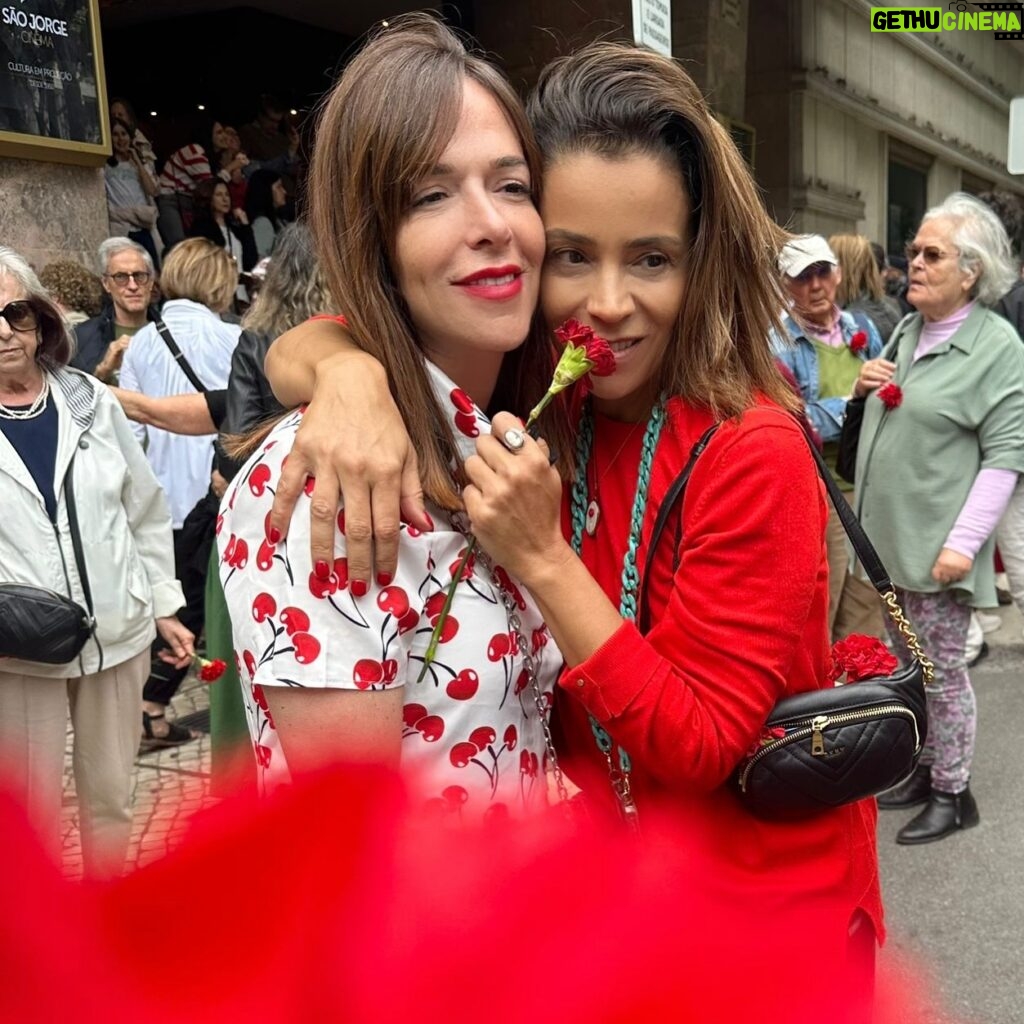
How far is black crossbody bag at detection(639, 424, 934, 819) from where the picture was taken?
1347 mm

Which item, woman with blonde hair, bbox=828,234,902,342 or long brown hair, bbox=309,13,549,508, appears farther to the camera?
woman with blonde hair, bbox=828,234,902,342

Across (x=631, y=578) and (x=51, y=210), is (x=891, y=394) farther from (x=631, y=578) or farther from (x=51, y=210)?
(x=51, y=210)

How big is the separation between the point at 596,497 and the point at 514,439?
33 centimetres

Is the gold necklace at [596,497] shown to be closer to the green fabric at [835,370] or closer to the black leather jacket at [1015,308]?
the green fabric at [835,370]

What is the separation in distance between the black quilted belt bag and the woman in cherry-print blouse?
179 centimetres

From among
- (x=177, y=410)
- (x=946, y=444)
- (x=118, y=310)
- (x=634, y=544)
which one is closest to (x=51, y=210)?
(x=118, y=310)

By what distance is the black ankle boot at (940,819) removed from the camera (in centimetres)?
388

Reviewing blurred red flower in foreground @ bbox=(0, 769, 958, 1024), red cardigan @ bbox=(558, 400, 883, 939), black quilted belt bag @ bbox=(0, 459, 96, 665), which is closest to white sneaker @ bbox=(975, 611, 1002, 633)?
black quilted belt bag @ bbox=(0, 459, 96, 665)

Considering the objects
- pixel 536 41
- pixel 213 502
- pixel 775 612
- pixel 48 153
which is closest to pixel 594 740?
pixel 775 612

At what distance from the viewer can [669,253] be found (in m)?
1.37

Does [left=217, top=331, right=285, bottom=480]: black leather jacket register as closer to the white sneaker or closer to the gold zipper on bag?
the gold zipper on bag

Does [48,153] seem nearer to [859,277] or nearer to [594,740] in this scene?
[859,277]

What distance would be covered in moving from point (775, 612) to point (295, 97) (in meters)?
11.1

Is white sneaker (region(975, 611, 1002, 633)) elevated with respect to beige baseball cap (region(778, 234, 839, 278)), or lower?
lower
